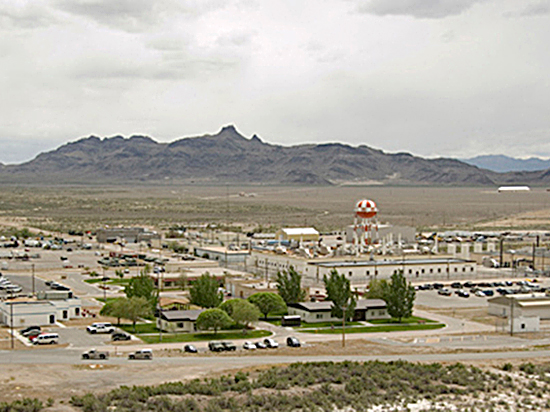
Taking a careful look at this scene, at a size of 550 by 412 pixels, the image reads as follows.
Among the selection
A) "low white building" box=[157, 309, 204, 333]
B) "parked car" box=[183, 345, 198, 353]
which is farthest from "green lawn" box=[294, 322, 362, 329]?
"parked car" box=[183, 345, 198, 353]

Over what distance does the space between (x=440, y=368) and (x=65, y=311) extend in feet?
92.7

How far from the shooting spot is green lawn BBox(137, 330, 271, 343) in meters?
51.8

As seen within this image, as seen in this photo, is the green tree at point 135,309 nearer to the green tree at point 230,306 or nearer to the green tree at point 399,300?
the green tree at point 230,306

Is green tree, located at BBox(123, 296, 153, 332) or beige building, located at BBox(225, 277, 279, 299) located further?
beige building, located at BBox(225, 277, 279, 299)

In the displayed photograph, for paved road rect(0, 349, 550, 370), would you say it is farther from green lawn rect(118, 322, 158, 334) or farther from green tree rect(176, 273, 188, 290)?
green tree rect(176, 273, 188, 290)

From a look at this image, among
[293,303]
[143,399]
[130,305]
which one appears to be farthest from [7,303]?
[143,399]

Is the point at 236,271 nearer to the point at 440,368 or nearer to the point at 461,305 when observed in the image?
the point at 461,305

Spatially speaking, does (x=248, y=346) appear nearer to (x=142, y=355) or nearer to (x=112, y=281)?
(x=142, y=355)

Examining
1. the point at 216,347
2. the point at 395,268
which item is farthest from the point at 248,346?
the point at 395,268

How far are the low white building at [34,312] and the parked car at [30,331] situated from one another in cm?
125

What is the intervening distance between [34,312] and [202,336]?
38.9 ft

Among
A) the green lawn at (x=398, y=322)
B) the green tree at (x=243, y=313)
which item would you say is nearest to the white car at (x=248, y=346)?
the green tree at (x=243, y=313)

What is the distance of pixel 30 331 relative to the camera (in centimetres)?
5291

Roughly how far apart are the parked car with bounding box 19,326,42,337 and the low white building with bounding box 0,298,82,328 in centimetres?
125
